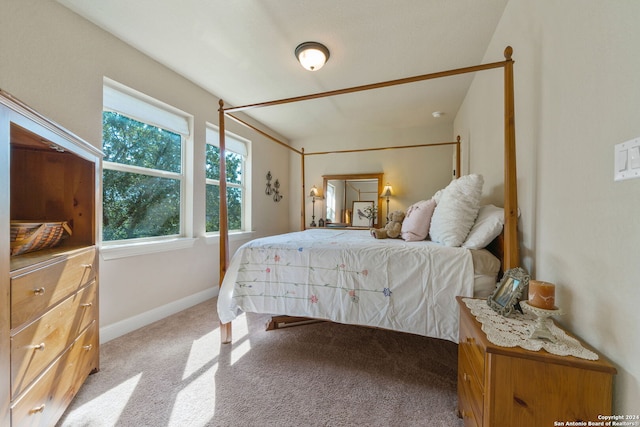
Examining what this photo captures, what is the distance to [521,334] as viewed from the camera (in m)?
0.85

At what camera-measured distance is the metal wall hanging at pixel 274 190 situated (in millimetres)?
4035

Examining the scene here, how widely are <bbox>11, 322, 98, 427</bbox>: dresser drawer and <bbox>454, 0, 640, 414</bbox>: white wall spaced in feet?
6.55

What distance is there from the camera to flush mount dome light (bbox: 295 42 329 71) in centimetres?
195

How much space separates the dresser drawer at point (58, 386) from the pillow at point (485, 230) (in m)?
2.16

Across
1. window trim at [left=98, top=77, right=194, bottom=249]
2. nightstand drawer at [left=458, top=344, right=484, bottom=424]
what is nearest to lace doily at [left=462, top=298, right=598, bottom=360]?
nightstand drawer at [left=458, top=344, right=484, bottom=424]

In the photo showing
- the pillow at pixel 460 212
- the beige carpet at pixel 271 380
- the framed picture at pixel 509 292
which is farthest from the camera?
the pillow at pixel 460 212

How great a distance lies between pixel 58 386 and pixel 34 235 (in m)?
0.71

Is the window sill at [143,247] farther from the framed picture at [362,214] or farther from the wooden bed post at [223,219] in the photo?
the framed picture at [362,214]

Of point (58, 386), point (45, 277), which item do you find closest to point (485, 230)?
point (45, 277)

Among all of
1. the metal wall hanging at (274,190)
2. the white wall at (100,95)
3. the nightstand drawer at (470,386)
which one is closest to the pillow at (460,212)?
the nightstand drawer at (470,386)

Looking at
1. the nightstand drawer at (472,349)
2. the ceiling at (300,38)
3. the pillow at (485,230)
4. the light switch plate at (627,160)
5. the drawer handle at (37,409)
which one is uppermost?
the ceiling at (300,38)

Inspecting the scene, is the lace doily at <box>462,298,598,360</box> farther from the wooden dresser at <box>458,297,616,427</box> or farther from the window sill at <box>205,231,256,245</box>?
the window sill at <box>205,231,256,245</box>

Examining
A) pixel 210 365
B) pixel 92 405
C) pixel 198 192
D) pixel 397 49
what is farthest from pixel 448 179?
pixel 92 405

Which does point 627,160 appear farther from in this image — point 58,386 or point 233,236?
point 233,236
